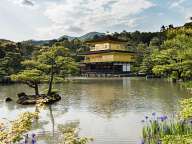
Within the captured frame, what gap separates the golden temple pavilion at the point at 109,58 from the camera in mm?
48344

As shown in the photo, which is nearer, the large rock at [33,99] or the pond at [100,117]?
→ the pond at [100,117]

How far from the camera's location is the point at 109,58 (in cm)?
4866

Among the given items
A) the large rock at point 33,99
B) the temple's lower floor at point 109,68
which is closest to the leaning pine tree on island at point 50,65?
the large rock at point 33,99

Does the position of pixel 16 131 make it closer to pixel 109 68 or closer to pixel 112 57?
pixel 112 57

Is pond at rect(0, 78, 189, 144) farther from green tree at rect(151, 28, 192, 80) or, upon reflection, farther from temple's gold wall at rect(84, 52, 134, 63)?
temple's gold wall at rect(84, 52, 134, 63)

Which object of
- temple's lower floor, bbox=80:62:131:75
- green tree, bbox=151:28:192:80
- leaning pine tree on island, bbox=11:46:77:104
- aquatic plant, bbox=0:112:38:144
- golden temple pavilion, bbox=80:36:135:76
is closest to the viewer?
aquatic plant, bbox=0:112:38:144

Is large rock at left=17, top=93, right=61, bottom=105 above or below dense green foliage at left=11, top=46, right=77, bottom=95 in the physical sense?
below

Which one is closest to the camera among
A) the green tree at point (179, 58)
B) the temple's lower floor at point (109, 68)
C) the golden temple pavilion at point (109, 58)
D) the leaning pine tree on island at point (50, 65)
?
the leaning pine tree on island at point (50, 65)

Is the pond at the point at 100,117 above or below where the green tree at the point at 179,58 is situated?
below

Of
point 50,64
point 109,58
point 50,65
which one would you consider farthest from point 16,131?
point 109,58

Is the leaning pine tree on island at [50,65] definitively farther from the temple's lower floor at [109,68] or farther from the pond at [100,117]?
the temple's lower floor at [109,68]

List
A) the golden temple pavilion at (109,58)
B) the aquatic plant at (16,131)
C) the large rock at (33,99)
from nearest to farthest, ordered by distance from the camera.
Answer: the aquatic plant at (16,131) → the large rock at (33,99) → the golden temple pavilion at (109,58)

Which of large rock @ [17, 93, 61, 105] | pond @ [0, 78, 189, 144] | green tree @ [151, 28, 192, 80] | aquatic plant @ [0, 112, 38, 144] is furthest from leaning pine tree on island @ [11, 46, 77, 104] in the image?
aquatic plant @ [0, 112, 38, 144]

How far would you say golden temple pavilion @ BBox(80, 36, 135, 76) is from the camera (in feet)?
159
